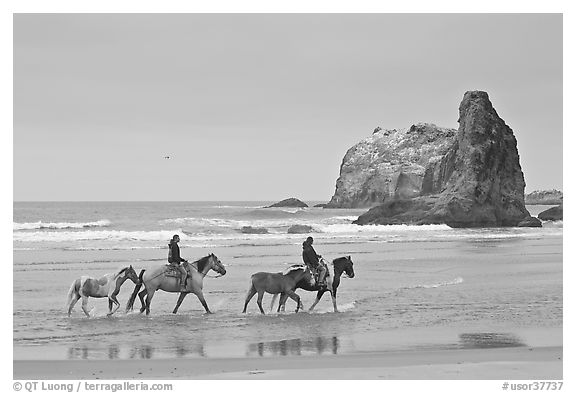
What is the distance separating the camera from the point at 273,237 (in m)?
43.8

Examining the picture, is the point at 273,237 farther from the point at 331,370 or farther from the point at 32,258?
the point at 331,370

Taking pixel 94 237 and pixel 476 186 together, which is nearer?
pixel 94 237

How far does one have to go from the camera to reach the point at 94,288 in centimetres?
1588

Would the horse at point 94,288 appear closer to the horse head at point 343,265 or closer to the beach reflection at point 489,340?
the horse head at point 343,265

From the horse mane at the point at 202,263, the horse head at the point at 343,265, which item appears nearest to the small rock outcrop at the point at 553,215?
the horse head at the point at 343,265

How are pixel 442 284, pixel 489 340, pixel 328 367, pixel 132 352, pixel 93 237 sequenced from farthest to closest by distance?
pixel 93 237
pixel 442 284
pixel 489 340
pixel 132 352
pixel 328 367

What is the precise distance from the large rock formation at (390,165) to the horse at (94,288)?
10062 cm

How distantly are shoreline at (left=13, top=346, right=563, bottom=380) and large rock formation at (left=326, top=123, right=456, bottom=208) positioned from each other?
104m

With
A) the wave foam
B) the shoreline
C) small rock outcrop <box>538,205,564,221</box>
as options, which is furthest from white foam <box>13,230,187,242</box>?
small rock outcrop <box>538,205,564,221</box>

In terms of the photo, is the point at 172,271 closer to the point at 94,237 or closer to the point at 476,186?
the point at 94,237

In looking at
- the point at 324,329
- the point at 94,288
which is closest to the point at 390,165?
the point at 94,288

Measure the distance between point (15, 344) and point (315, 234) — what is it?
37229mm

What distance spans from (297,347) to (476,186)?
52.6m

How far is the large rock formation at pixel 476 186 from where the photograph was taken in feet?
198
